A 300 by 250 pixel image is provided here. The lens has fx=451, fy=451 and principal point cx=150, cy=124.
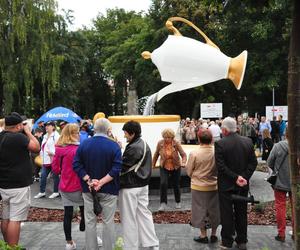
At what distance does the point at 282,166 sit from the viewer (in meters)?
6.40

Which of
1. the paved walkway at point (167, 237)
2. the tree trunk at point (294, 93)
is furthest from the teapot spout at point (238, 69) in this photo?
the tree trunk at point (294, 93)

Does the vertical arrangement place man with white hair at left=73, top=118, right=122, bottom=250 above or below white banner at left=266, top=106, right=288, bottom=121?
below

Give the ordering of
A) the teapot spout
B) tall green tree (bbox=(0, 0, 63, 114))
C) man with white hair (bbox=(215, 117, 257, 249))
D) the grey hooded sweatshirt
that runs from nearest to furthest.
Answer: man with white hair (bbox=(215, 117, 257, 249)), the grey hooded sweatshirt, the teapot spout, tall green tree (bbox=(0, 0, 63, 114))

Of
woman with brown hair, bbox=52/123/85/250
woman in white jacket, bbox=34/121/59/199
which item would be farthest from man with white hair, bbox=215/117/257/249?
woman in white jacket, bbox=34/121/59/199

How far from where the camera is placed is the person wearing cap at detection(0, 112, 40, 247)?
18.2 ft

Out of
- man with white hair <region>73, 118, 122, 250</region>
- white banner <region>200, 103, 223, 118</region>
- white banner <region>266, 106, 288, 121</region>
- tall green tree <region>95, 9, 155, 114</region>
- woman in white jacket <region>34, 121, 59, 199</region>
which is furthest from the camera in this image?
tall green tree <region>95, 9, 155, 114</region>

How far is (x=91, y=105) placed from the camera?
55.7m

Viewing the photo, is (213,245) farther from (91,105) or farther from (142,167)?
(91,105)

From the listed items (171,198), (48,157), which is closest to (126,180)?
(171,198)

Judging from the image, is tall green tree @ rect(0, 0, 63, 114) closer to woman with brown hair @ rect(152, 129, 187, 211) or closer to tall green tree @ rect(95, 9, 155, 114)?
tall green tree @ rect(95, 9, 155, 114)

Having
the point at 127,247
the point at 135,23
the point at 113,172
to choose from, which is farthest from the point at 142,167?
the point at 135,23

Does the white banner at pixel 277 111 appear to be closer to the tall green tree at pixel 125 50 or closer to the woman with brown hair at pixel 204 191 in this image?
the tall green tree at pixel 125 50

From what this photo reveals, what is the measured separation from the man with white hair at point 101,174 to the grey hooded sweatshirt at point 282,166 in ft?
7.90

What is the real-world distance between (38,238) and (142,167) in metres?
2.23
